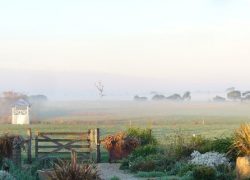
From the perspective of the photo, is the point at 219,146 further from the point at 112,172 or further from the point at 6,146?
the point at 6,146

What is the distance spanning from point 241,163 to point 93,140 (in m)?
9.70

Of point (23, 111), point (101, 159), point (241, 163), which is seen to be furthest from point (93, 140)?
point (23, 111)

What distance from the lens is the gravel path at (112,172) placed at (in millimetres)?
19628

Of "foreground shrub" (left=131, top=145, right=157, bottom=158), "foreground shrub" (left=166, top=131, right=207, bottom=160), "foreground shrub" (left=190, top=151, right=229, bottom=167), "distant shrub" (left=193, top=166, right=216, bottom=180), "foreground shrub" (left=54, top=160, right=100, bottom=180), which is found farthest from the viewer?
"foreground shrub" (left=131, top=145, right=157, bottom=158)

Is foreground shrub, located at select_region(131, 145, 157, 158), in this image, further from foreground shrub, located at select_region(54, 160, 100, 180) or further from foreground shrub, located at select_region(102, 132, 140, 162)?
foreground shrub, located at select_region(54, 160, 100, 180)

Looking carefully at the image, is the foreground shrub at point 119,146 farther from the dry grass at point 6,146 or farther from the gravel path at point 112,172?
the dry grass at point 6,146

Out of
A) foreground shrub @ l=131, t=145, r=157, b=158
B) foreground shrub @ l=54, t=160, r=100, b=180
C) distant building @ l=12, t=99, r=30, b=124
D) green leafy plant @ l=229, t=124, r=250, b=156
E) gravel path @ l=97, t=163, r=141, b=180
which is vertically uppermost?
distant building @ l=12, t=99, r=30, b=124

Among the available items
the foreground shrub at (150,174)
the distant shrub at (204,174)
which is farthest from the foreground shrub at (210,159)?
the distant shrub at (204,174)

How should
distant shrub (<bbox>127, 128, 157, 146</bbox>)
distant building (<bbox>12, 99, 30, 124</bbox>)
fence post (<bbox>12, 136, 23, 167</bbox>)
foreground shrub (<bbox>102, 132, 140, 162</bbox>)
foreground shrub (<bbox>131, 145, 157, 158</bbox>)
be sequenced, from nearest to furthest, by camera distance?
1. fence post (<bbox>12, 136, 23, 167</bbox>)
2. foreground shrub (<bbox>131, 145, 157, 158</bbox>)
3. foreground shrub (<bbox>102, 132, 140, 162</bbox>)
4. distant shrub (<bbox>127, 128, 157, 146</bbox>)
5. distant building (<bbox>12, 99, 30, 124</bbox>)

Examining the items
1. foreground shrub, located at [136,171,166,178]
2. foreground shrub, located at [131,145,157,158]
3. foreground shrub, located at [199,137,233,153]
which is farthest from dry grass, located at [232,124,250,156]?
foreground shrub, located at [131,145,157,158]

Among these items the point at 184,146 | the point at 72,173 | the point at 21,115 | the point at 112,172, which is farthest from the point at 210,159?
the point at 21,115

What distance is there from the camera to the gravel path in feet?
64.4

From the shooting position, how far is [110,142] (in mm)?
25516

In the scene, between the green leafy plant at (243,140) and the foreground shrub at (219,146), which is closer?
the green leafy plant at (243,140)
